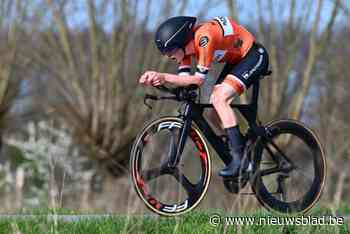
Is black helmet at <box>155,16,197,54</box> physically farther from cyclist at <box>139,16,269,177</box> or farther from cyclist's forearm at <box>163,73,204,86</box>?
cyclist's forearm at <box>163,73,204,86</box>

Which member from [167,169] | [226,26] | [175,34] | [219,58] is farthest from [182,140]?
[226,26]

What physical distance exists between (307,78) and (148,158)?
8.21 metres

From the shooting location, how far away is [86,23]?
1630cm

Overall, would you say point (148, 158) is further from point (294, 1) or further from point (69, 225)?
point (294, 1)

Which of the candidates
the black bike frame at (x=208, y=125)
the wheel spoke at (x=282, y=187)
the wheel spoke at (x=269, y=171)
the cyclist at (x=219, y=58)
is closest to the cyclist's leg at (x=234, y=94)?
the cyclist at (x=219, y=58)

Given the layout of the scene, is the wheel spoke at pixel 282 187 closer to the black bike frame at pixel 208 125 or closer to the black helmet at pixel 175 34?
A: the black bike frame at pixel 208 125

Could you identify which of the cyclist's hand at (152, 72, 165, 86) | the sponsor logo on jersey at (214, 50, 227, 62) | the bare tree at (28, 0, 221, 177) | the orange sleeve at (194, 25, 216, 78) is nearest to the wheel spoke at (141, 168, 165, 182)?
the cyclist's hand at (152, 72, 165, 86)

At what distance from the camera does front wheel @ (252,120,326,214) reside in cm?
620

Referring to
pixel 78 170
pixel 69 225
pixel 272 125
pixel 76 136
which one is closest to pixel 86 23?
pixel 76 136

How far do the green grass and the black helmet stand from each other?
1.38m

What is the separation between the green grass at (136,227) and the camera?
16.0ft

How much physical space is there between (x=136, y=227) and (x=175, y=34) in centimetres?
160

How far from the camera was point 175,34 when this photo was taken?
563cm

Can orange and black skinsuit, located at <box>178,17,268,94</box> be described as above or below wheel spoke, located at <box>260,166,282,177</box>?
above
